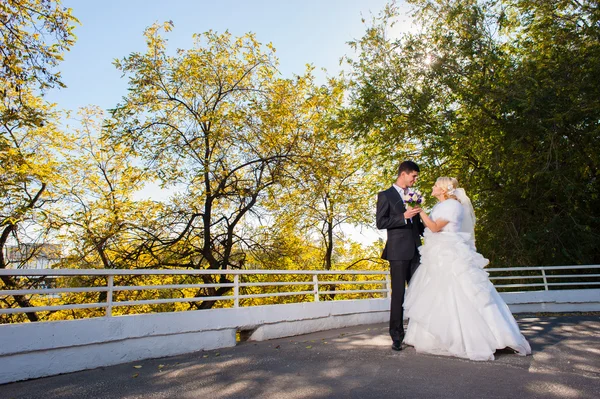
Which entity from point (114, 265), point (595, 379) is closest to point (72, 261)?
point (114, 265)

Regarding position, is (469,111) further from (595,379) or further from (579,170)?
(595,379)

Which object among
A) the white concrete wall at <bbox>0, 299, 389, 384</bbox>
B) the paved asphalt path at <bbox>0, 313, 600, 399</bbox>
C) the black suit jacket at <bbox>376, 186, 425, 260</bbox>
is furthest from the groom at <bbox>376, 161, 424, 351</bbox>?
the white concrete wall at <bbox>0, 299, 389, 384</bbox>

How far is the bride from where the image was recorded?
554cm

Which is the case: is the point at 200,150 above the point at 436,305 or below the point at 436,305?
above

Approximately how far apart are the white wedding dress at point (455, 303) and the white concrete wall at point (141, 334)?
2.62 metres

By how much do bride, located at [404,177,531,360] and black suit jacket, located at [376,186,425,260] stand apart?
23 centimetres

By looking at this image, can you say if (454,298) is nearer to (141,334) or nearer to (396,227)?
(396,227)

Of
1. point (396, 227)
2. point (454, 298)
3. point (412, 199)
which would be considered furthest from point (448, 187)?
point (454, 298)

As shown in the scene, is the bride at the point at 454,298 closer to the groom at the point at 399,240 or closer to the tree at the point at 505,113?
the groom at the point at 399,240

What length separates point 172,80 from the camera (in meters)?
16.9

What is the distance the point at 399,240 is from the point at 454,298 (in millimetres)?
1027

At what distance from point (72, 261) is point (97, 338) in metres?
11.3

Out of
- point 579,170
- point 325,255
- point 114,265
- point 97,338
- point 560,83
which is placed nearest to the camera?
point 97,338

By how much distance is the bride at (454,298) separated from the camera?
18.2 ft
